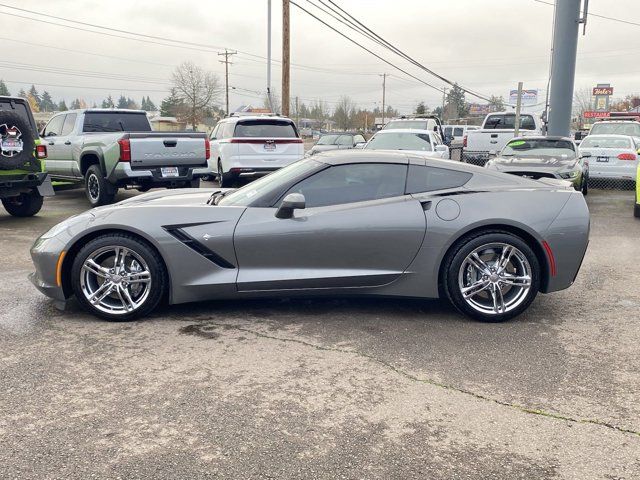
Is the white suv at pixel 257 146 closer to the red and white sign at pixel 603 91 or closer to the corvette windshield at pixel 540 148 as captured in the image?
the corvette windshield at pixel 540 148

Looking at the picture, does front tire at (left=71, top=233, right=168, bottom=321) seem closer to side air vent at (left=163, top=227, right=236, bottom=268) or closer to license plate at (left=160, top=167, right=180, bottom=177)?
side air vent at (left=163, top=227, right=236, bottom=268)

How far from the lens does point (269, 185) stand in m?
4.82

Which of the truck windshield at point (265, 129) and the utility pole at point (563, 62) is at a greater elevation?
the utility pole at point (563, 62)

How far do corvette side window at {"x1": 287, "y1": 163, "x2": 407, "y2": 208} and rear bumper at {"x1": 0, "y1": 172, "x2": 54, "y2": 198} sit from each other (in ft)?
20.1

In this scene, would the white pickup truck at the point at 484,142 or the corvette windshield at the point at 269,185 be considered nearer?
the corvette windshield at the point at 269,185

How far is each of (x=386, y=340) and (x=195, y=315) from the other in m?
1.58

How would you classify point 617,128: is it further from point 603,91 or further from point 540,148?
point 603,91

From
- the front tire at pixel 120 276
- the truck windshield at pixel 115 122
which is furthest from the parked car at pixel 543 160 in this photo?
the front tire at pixel 120 276

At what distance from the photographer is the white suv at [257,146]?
512 inches

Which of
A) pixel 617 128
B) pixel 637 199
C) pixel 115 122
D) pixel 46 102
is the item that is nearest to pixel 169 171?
pixel 115 122

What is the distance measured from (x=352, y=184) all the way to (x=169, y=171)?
6.35 m

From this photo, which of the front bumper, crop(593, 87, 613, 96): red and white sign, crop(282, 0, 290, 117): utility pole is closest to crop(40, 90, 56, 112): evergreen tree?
crop(593, 87, 613, 96): red and white sign

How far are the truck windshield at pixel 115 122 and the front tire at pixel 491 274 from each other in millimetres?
9325

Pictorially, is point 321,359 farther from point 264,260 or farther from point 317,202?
point 317,202
